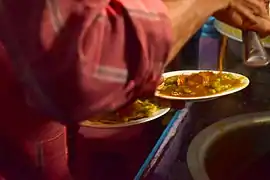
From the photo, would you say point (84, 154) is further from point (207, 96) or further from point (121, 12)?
point (121, 12)

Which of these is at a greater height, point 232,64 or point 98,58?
point 98,58

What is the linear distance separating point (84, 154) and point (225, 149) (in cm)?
30

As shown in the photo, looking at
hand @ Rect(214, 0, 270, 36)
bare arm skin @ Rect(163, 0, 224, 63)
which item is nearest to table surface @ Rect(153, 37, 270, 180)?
hand @ Rect(214, 0, 270, 36)

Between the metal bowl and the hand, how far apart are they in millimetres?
345

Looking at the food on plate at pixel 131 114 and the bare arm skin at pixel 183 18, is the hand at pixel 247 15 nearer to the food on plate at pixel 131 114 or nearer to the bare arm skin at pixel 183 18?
the bare arm skin at pixel 183 18

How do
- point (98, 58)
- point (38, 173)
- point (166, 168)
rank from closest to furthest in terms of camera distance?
point (98, 58)
point (38, 173)
point (166, 168)

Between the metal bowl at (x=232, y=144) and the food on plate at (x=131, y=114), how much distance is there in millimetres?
164

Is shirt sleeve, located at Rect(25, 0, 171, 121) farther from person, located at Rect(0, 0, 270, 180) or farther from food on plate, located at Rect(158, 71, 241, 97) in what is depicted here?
food on plate, located at Rect(158, 71, 241, 97)

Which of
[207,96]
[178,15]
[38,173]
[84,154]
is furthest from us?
[207,96]

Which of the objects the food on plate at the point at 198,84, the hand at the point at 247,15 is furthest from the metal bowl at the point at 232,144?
the hand at the point at 247,15

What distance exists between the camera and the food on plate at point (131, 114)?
4.18 ft

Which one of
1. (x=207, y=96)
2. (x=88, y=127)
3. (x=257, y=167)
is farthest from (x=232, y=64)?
(x=88, y=127)

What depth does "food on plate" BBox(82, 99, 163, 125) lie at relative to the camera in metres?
1.27

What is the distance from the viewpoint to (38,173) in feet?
2.59
